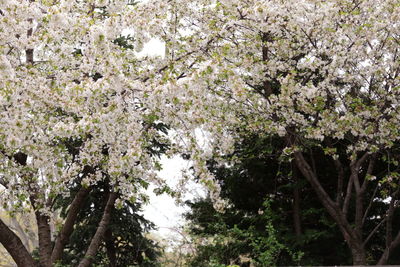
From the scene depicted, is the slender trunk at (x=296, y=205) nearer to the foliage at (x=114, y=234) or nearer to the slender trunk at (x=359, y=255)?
the slender trunk at (x=359, y=255)

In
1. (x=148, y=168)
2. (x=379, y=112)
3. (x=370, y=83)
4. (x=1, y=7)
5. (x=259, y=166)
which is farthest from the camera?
(x=259, y=166)

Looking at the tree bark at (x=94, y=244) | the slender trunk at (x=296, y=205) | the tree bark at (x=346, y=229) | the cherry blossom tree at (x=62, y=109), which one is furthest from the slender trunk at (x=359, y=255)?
the tree bark at (x=94, y=244)

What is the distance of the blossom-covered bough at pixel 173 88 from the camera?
709cm

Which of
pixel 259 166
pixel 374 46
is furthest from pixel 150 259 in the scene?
pixel 374 46

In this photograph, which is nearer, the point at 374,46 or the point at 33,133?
the point at 33,133

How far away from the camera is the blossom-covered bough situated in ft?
23.3

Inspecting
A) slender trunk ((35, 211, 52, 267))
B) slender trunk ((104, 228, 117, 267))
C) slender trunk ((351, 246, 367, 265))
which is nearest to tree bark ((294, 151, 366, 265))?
slender trunk ((351, 246, 367, 265))

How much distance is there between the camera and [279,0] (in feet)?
28.8

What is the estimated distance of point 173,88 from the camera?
638 centimetres

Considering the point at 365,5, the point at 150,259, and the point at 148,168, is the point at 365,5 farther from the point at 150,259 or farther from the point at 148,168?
the point at 150,259

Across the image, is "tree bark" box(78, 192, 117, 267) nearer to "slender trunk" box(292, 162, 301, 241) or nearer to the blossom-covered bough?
the blossom-covered bough

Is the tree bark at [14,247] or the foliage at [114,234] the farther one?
the foliage at [114,234]

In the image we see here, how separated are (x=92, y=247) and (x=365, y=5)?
7757 mm

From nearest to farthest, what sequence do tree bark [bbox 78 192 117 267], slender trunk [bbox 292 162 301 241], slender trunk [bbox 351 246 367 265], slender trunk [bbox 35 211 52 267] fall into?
slender trunk [bbox 35 211 52 267] → tree bark [bbox 78 192 117 267] → slender trunk [bbox 351 246 367 265] → slender trunk [bbox 292 162 301 241]
